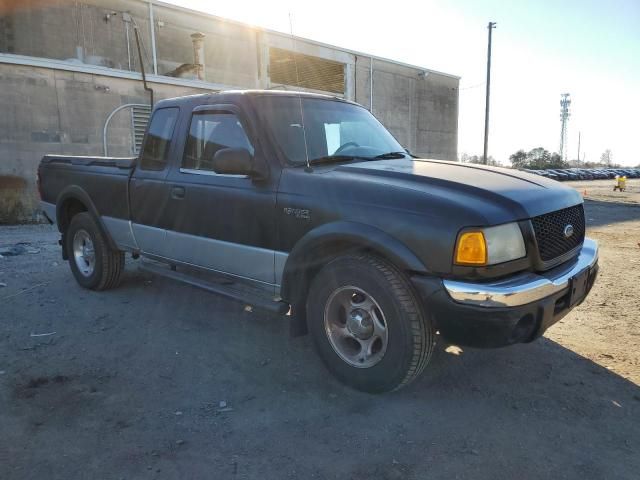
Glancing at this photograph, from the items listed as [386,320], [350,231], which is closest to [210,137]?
[350,231]

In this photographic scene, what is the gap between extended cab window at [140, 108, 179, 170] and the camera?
4457 millimetres

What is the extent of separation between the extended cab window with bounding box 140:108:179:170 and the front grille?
3239 mm

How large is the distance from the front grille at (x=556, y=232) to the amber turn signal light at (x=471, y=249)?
0.47 m

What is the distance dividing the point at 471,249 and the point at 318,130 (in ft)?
5.76

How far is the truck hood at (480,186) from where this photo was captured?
278 cm

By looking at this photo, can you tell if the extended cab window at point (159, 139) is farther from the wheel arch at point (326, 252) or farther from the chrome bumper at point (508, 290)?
the chrome bumper at point (508, 290)

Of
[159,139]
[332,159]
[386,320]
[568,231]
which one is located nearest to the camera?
[386,320]

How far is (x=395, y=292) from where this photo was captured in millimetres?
2836

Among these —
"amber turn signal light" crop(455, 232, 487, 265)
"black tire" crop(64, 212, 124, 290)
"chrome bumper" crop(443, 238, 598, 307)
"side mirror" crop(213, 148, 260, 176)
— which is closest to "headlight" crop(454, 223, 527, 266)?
"amber turn signal light" crop(455, 232, 487, 265)

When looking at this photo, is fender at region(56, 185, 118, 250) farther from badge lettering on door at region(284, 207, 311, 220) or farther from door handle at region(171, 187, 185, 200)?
badge lettering on door at region(284, 207, 311, 220)

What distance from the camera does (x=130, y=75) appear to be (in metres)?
14.0

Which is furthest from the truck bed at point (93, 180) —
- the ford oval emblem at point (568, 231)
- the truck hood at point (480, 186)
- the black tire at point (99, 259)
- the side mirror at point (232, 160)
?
the ford oval emblem at point (568, 231)

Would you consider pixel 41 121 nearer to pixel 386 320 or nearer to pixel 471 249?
pixel 386 320

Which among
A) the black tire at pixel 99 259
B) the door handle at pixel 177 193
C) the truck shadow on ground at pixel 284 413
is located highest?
the door handle at pixel 177 193
